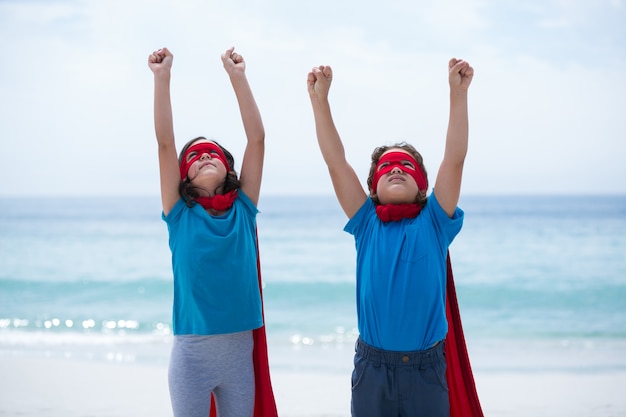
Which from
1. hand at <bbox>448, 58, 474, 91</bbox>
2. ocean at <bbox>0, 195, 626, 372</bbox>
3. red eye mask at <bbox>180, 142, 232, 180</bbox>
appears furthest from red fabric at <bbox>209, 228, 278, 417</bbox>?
ocean at <bbox>0, 195, 626, 372</bbox>

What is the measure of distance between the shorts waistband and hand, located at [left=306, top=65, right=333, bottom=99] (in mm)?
1229

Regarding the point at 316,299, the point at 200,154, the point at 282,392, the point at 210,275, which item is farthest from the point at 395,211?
the point at 316,299

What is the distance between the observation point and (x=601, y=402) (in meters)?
6.07

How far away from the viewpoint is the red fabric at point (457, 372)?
341cm

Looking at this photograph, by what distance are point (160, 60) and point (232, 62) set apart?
1.23 feet

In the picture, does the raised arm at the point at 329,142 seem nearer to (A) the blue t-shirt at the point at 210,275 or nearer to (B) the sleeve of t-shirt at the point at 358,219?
(B) the sleeve of t-shirt at the point at 358,219

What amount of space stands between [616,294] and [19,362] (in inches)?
438

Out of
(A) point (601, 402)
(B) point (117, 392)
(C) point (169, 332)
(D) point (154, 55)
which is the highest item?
(D) point (154, 55)

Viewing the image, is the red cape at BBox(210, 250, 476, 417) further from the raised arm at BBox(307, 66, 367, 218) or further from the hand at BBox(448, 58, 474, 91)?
the hand at BBox(448, 58, 474, 91)

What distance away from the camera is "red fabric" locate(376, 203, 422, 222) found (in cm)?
330

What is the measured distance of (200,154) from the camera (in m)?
3.57

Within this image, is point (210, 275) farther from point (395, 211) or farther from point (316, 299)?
point (316, 299)

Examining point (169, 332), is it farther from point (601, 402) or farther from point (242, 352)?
point (242, 352)

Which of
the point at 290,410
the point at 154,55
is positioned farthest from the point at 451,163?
the point at 290,410
